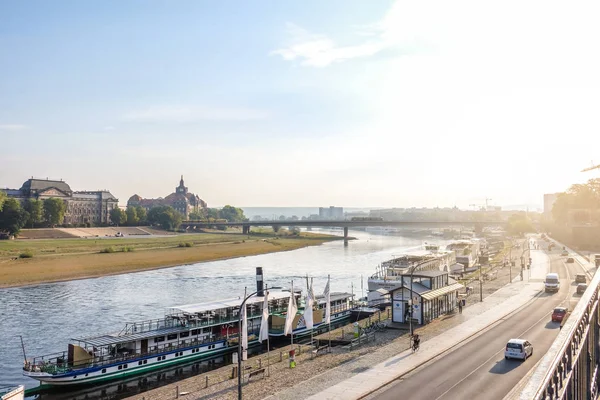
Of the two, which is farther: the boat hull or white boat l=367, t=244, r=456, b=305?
white boat l=367, t=244, r=456, b=305

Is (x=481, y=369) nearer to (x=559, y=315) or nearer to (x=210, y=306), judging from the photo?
(x=559, y=315)

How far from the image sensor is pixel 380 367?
37.2 metres

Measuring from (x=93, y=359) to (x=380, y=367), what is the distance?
22.7 metres

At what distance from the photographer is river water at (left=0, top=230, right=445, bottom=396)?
2020 inches

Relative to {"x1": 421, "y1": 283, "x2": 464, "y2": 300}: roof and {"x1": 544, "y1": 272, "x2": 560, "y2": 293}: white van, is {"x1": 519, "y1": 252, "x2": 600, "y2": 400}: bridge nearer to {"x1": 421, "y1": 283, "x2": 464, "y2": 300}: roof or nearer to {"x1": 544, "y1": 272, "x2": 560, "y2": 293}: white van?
{"x1": 421, "y1": 283, "x2": 464, "y2": 300}: roof

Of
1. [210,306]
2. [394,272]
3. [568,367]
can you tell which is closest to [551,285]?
[394,272]

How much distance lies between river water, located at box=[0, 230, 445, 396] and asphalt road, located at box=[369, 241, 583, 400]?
28996 millimetres

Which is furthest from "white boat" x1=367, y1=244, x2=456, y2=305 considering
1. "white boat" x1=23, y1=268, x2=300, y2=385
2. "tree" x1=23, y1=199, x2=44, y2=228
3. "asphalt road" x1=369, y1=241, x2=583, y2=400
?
"tree" x1=23, y1=199, x2=44, y2=228

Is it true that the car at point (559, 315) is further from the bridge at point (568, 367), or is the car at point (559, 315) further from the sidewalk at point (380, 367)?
the bridge at point (568, 367)

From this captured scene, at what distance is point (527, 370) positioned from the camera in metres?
34.4

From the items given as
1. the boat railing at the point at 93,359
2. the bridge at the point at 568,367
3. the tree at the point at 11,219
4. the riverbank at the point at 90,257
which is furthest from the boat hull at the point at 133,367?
the tree at the point at 11,219

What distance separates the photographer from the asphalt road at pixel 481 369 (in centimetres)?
3075

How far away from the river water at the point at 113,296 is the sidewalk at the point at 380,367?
22583 mm

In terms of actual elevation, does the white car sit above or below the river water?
above
